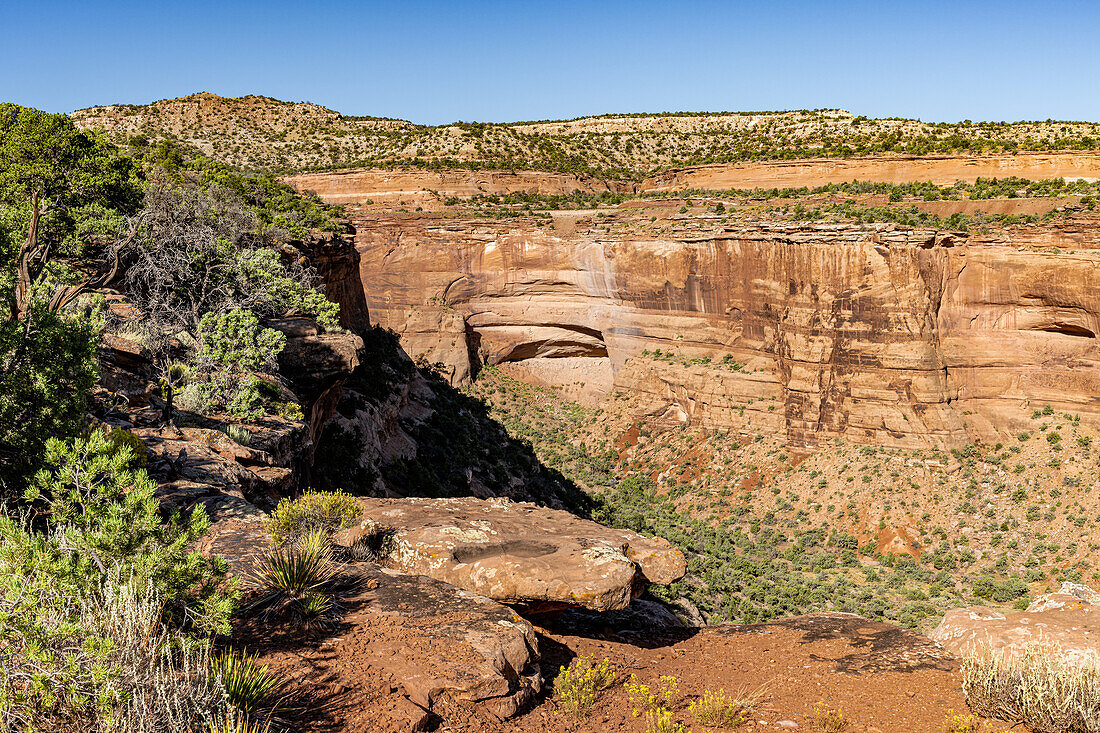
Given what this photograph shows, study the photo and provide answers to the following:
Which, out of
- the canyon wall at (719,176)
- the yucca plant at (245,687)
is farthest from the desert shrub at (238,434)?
the canyon wall at (719,176)

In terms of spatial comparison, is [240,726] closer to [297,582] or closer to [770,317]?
[297,582]

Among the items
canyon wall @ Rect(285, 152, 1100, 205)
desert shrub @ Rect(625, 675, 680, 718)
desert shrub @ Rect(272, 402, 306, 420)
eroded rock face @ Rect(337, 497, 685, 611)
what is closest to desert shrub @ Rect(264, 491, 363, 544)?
eroded rock face @ Rect(337, 497, 685, 611)

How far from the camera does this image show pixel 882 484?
27.9 m

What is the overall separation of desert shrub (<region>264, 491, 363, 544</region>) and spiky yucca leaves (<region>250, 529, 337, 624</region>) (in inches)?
30.1

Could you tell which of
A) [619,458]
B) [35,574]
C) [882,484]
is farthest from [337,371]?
[882,484]

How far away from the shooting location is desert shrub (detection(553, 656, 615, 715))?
7.32 metres

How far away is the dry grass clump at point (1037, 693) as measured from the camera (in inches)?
252

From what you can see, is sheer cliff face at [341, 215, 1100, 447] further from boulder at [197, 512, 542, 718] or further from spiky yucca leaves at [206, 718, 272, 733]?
spiky yucca leaves at [206, 718, 272, 733]

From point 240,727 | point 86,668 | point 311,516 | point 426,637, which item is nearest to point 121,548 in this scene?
point 86,668

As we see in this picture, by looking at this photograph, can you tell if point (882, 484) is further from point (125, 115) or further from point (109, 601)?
point (125, 115)

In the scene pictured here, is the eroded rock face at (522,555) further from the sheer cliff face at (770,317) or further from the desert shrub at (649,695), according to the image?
the sheer cliff face at (770,317)

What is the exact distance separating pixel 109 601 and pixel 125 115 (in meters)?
77.3

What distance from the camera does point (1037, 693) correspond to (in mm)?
6637

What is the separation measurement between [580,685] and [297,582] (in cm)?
336
